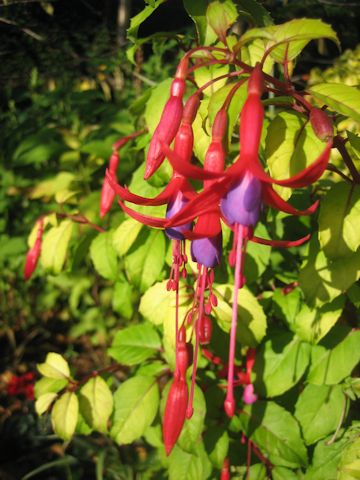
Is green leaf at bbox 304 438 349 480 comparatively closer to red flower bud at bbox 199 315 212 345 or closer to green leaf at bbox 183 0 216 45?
red flower bud at bbox 199 315 212 345

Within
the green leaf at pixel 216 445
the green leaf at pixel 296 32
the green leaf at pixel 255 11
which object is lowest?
the green leaf at pixel 216 445

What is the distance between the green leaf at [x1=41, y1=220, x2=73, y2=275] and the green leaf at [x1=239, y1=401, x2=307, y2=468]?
1.60ft

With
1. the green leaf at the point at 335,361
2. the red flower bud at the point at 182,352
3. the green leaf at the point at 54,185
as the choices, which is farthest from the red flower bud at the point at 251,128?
the green leaf at the point at 54,185

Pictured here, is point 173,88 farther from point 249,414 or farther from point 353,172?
point 249,414

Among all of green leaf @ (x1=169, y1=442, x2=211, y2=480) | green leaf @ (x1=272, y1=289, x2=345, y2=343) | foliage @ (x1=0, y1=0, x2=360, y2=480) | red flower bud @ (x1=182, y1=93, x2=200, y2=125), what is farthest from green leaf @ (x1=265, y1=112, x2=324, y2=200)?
green leaf @ (x1=169, y1=442, x2=211, y2=480)

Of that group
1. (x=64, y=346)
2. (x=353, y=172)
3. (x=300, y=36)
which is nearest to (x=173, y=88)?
(x=300, y=36)

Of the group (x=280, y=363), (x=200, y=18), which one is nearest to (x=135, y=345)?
(x=280, y=363)

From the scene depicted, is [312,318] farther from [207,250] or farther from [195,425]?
[207,250]

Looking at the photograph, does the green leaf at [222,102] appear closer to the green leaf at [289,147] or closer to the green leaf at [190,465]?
the green leaf at [289,147]

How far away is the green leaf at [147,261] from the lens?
81cm

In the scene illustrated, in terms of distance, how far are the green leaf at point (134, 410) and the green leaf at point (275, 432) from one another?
18 cm

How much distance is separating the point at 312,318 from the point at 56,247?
0.55m

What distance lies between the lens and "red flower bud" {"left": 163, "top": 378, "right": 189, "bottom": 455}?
559mm

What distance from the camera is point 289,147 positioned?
1.70ft
